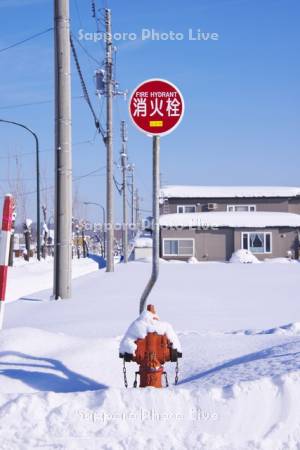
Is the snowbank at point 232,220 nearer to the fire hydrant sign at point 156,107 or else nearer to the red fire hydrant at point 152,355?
the fire hydrant sign at point 156,107

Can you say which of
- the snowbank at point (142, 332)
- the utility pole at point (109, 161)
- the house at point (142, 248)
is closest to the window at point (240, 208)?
the house at point (142, 248)

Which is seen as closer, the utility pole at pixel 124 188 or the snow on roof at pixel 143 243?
the utility pole at pixel 124 188

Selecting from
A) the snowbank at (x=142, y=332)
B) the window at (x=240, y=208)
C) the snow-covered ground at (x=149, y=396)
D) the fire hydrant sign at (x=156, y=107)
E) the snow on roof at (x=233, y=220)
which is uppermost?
the window at (x=240, y=208)

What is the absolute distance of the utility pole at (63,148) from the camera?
11.7 meters

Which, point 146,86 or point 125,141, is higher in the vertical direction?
point 125,141

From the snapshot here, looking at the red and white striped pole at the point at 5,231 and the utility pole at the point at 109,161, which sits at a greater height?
the utility pole at the point at 109,161

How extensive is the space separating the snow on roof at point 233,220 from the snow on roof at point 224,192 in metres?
2.15

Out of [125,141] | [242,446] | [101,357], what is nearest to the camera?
[242,446]

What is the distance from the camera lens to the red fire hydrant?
4.00 metres

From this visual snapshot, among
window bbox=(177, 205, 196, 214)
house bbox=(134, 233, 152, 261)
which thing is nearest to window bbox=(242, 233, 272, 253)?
window bbox=(177, 205, 196, 214)

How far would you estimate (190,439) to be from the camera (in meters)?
3.51

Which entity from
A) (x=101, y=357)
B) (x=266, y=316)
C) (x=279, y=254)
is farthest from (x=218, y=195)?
(x=101, y=357)

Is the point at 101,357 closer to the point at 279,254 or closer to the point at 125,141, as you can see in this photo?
the point at 279,254

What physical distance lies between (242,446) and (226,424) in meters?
0.16
